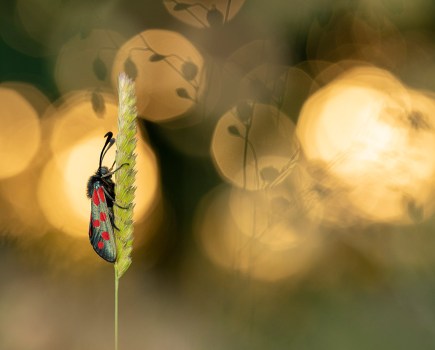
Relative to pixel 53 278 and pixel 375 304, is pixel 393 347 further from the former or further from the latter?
pixel 53 278

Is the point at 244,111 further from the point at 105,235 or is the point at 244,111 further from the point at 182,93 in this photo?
the point at 105,235

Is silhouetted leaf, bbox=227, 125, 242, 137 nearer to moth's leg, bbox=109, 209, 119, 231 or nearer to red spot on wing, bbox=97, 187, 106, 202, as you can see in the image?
red spot on wing, bbox=97, 187, 106, 202

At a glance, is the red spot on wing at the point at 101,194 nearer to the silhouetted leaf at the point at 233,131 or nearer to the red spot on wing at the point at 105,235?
the red spot on wing at the point at 105,235

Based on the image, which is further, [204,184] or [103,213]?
[204,184]

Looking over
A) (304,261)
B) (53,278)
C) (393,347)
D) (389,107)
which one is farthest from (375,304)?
(53,278)

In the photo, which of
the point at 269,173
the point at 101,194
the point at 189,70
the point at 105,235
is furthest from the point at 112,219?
the point at 189,70

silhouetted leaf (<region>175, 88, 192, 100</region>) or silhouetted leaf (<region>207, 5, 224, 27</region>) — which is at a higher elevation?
silhouetted leaf (<region>207, 5, 224, 27</region>)

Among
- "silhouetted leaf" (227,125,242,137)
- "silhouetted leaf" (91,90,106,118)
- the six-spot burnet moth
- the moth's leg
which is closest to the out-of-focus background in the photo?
"silhouetted leaf" (227,125,242,137)
